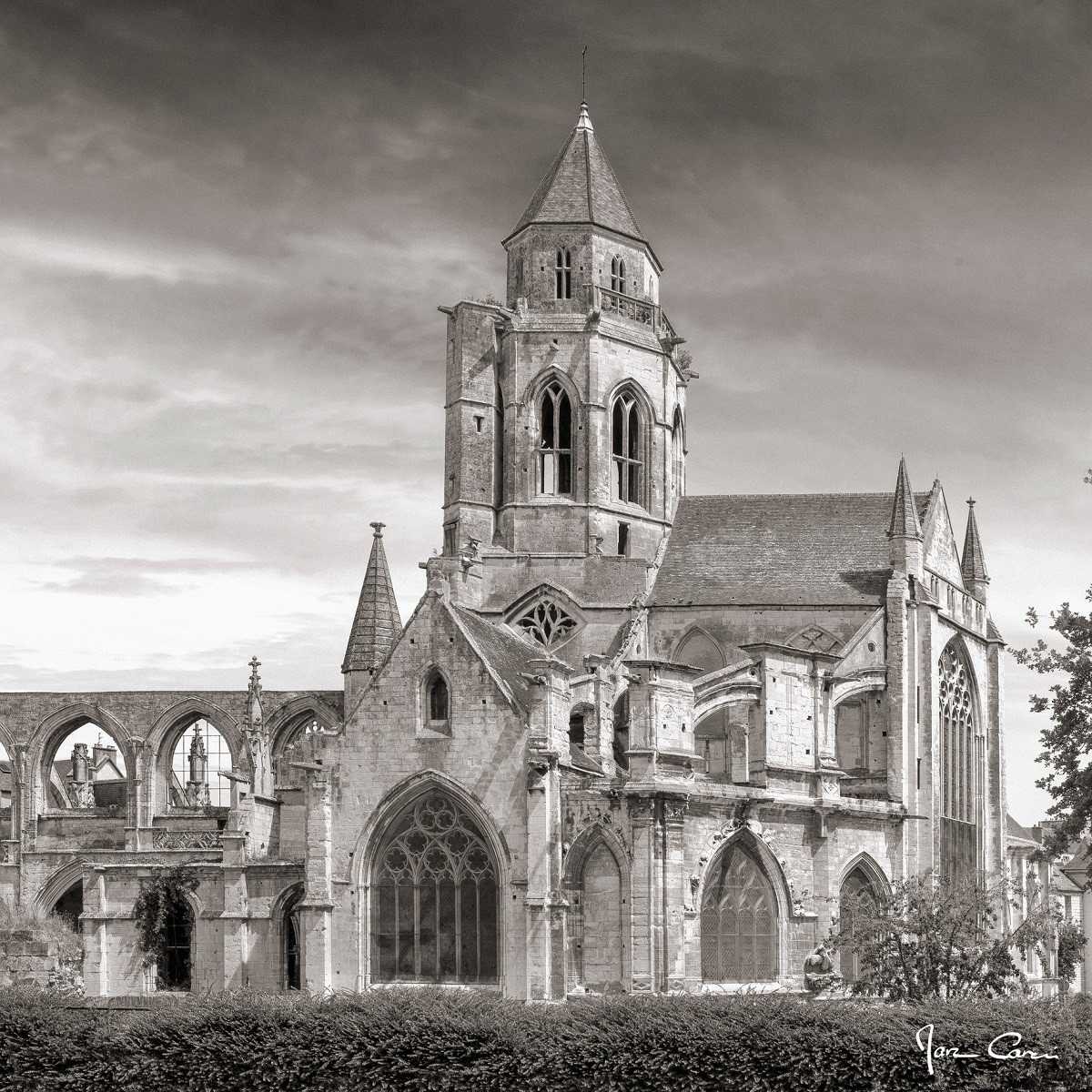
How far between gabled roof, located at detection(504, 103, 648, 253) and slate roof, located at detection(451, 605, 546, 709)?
13.4 m

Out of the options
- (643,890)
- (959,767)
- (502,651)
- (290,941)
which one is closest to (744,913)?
(643,890)

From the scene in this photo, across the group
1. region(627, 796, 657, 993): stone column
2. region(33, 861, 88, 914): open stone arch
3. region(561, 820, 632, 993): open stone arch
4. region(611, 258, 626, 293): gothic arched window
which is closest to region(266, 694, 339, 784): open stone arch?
region(33, 861, 88, 914): open stone arch

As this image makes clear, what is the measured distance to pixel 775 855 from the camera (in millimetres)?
41375

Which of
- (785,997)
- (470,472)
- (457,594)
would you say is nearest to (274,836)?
(457,594)

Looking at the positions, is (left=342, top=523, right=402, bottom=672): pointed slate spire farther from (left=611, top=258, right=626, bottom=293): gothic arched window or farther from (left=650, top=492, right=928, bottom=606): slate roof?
(left=611, top=258, right=626, bottom=293): gothic arched window

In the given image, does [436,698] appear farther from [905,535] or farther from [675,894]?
[905,535]

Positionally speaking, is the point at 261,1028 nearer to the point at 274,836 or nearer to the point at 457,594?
the point at 274,836

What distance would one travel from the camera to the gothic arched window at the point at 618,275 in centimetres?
5447

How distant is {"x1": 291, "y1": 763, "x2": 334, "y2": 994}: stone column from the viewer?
39.4 m

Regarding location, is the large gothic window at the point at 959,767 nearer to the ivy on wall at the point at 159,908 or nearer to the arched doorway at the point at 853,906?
the arched doorway at the point at 853,906

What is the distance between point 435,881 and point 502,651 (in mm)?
5617

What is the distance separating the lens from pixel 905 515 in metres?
50.0

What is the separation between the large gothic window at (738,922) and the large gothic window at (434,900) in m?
4.47

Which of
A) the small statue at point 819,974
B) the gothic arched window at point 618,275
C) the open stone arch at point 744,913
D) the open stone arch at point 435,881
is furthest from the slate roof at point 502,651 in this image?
the gothic arched window at point 618,275
